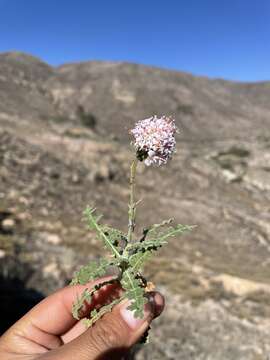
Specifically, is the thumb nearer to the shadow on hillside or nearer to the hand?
the hand

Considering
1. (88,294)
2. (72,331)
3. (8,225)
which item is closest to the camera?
(88,294)

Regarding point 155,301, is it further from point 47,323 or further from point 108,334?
point 47,323

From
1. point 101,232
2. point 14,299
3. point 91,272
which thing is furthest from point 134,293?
point 14,299

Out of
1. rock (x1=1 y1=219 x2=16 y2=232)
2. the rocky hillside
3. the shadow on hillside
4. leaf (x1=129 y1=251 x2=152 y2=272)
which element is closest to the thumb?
leaf (x1=129 y1=251 x2=152 y2=272)

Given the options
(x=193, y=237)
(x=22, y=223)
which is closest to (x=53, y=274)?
(x=22, y=223)

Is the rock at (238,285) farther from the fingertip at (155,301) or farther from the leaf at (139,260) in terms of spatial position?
the leaf at (139,260)

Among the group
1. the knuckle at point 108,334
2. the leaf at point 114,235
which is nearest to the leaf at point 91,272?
the leaf at point 114,235
